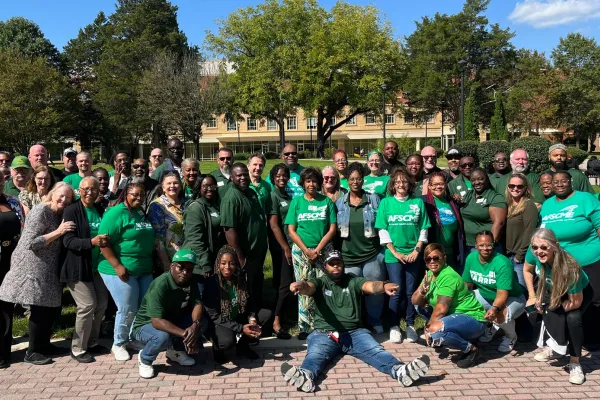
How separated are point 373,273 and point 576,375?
2112mm

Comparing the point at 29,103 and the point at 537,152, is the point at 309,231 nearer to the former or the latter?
the point at 537,152

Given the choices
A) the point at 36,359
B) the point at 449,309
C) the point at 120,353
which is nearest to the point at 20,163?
the point at 36,359

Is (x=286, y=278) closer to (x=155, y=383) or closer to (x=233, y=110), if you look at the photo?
(x=155, y=383)

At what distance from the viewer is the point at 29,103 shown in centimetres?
3625

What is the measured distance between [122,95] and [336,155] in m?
43.5

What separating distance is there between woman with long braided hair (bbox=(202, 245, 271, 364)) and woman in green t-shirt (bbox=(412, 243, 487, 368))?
1.69 m

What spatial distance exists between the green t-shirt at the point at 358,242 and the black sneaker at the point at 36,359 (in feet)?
10.5

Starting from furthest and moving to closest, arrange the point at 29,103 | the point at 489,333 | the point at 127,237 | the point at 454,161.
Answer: the point at 29,103 → the point at 454,161 → the point at 489,333 → the point at 127,237

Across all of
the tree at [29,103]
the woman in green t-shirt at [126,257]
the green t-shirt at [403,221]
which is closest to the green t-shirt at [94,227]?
the woman in green t-shirt at [126,257]

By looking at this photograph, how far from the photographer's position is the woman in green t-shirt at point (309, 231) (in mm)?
5436

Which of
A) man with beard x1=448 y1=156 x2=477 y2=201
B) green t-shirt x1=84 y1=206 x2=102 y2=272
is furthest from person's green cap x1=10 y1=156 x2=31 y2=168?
man with beard x1=448 y1=156 x2=477 y2=201

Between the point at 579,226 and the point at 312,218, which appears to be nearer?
the point at 579,226

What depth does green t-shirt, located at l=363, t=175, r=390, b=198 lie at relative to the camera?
628 cm

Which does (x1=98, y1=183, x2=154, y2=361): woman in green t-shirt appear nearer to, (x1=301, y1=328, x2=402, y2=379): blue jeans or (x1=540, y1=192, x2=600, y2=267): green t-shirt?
(x1=301, y1=328, x2=402, y2=379): blue jeans
